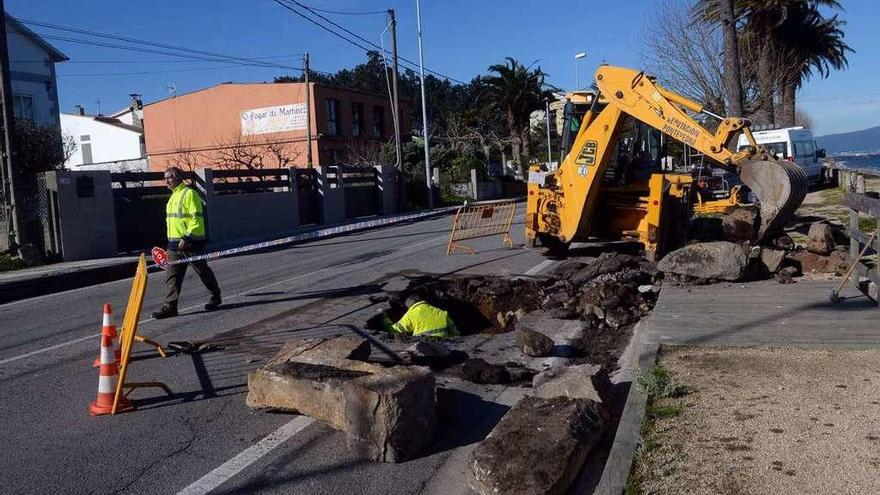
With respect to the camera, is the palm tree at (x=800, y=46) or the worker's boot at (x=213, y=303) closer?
the worker's boot at (x=213, y=303)

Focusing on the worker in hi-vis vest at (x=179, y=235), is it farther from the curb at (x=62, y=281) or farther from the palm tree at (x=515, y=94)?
the palm tree at (x=515, y=94)

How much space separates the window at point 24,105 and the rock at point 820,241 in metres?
32.0

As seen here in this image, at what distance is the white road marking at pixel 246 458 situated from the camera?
15.0 feet

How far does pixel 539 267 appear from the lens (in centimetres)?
1262

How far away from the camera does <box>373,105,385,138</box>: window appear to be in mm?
47125

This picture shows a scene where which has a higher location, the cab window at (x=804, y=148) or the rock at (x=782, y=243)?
the cab window at (x=804, y=148)

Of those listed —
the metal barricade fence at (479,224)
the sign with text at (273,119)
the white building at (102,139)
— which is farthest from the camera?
the white building at (102,139)

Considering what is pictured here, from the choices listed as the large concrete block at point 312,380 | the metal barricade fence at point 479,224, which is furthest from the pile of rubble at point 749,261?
the metal barricade fence at point 479,224

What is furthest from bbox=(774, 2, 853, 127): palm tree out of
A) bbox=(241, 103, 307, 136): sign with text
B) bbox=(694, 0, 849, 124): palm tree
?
bbox=(241, 103, 307, 136): sign with text

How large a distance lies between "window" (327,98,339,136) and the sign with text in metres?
1.34

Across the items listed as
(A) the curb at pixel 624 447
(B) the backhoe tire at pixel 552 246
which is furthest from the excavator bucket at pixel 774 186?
(A) the curb at pixel 624 447

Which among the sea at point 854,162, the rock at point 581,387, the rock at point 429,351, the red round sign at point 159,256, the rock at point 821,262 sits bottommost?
the rock at point 429,351

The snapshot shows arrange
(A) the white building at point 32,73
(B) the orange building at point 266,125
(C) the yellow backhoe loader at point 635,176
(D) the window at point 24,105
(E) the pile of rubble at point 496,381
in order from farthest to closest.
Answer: (B) the orange building at point 266,125 < (A) the white building at point 32,73 < (D) the window at point 24,105 < (C) the yellow backhoe loader at point 635,176 < (E) the pile of rubble at point 496,381

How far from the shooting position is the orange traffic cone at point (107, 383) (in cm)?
592
